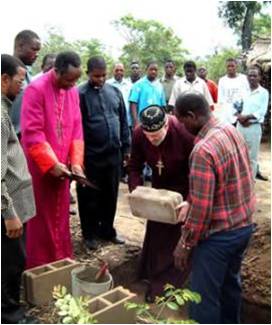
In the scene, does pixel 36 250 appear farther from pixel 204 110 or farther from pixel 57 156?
pixel 204 110

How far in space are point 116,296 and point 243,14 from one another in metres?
16.3

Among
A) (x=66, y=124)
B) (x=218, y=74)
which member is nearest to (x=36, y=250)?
(x=66, y=124)

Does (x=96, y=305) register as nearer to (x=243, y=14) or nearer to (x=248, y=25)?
(x=248, y=25)

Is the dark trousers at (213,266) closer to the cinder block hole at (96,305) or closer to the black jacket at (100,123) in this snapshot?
the cinder block hole at (96,305)

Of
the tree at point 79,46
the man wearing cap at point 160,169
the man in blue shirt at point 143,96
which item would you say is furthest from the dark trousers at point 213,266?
the tree at point 79,46

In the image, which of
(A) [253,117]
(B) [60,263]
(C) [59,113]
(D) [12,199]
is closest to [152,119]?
(C) [59,113]

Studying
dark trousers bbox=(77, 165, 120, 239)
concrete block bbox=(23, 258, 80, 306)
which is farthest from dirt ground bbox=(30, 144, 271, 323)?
dark trousers bbox=(77, 165, 120, 239)

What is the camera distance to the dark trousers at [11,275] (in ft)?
10.3

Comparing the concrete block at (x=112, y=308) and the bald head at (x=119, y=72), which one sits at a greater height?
the bald head at (x=119, y=72)

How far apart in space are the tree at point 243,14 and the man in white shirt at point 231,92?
944cm

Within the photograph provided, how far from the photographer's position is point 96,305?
3.20m

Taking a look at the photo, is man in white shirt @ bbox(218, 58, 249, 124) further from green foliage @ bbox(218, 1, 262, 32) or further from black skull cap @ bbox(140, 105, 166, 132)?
green foliage @ bbox(218, 1, 262, 32)

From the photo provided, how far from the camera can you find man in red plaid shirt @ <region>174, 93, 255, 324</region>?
280 centimetres

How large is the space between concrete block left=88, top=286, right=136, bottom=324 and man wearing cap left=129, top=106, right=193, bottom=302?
91 centimetres
